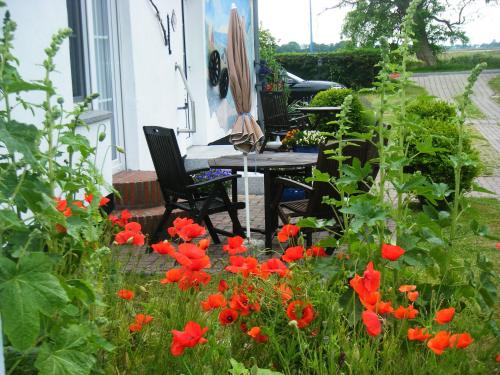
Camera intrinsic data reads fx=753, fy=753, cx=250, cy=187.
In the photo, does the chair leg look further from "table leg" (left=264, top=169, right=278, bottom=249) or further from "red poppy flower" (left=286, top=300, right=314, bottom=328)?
"red poppy flower" (left=286, top=300, right=314, bottom=328)

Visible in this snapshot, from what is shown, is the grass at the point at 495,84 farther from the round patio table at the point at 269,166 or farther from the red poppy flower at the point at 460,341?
the red poppy flower at the point at 460,341

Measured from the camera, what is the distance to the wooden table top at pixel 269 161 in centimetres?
621

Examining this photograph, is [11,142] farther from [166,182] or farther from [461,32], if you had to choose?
[461,32]

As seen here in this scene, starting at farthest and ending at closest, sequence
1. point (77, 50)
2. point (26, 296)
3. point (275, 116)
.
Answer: point (275, 116)
point (77, 50)
point (26, 296)

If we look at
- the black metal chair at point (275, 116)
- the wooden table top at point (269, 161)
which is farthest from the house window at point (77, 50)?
the black metal chair at point (275, 116)

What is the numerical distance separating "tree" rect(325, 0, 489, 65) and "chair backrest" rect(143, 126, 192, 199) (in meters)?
39.5

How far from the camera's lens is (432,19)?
46062mm

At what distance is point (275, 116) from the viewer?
40.5 ft

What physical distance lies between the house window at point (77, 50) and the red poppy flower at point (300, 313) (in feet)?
16.5

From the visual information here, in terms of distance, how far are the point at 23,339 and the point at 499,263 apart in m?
4.57

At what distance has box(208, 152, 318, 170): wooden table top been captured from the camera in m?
6.21

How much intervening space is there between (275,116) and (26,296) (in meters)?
10.7

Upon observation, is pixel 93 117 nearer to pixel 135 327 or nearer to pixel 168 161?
pixel 168 161

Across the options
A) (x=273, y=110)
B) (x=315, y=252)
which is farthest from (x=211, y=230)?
(x=273, y=110)
